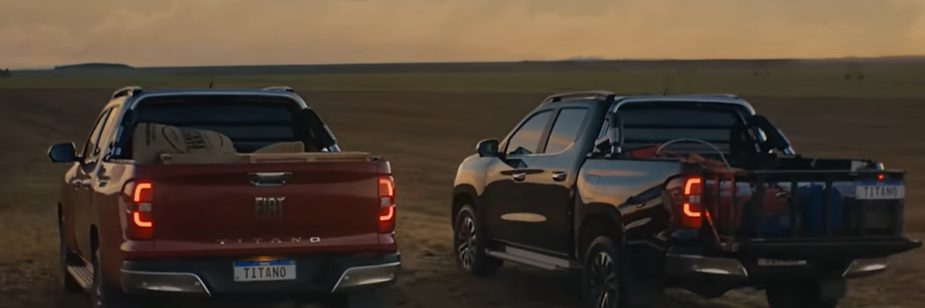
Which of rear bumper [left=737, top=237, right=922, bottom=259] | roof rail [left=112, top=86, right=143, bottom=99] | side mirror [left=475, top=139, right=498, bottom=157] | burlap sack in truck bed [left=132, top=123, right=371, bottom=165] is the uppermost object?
roof rail [left=112, top=86, right=143, bottom=99]

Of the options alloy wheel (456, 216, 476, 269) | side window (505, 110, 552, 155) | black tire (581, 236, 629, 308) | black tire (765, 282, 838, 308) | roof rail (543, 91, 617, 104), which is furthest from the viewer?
alloy wheel (456, 216, 476, 269)

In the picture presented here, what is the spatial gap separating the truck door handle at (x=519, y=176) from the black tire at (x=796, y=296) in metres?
2.14

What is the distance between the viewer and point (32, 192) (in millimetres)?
23031

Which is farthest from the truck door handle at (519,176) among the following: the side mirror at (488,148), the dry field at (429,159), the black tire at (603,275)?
the black tire at (603,275)

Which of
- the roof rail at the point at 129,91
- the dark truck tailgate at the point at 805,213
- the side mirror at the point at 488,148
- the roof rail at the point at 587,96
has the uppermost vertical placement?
the roof rail at the point at 129,91

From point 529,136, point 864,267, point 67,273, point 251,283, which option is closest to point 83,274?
point 67,273

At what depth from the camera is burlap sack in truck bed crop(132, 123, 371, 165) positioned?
8422mm

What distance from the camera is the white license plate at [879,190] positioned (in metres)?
8.70

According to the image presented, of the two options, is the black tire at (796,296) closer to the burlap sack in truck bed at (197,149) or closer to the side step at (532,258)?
the side step at (532,258)

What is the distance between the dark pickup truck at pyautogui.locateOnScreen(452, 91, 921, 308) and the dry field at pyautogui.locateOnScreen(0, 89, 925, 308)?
86 centimetres

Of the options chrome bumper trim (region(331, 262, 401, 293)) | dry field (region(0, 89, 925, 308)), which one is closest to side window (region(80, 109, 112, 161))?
dry field (region(0, 89, 925, 308))

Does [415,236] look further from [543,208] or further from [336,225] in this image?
[336,225]

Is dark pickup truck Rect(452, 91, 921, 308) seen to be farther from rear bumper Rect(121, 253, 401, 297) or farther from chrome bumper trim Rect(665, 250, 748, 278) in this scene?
rear bumper Rect(121, 253, 401, 297)

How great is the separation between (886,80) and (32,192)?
61320 mm
